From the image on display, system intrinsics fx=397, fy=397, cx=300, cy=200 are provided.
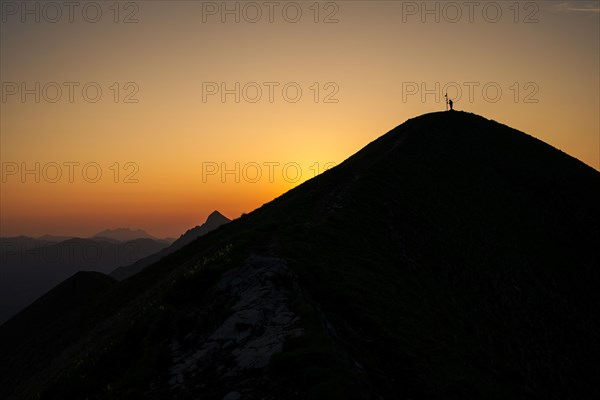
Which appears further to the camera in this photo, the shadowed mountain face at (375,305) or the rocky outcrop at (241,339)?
the shadowed mountain face at (375,305)

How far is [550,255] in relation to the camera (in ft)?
136

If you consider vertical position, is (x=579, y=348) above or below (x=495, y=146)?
below

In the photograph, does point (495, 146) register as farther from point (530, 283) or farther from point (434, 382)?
point (434, 382)

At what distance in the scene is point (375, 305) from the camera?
57.3 feet

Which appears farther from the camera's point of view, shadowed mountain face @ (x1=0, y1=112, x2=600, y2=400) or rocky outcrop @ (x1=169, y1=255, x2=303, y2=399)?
shadowed mountain face @ (x1=0, y1=112, x2=600, y2=400)

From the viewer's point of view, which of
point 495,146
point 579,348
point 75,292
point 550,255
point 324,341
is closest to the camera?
point 324,341

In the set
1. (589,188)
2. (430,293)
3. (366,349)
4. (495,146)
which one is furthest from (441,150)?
(366,349)

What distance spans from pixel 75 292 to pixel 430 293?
8344 cm

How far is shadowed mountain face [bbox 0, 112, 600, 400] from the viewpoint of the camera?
12.4 meters

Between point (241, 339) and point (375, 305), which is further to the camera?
→ point (375, 305)

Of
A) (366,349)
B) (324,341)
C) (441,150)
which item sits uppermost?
(441,150)

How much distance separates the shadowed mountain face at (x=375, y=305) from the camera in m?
12.4

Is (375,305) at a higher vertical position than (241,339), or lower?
lower

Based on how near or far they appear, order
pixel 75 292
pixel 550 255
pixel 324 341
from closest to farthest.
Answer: pixel 324 341, pixel 550 255, pixel 75 292
